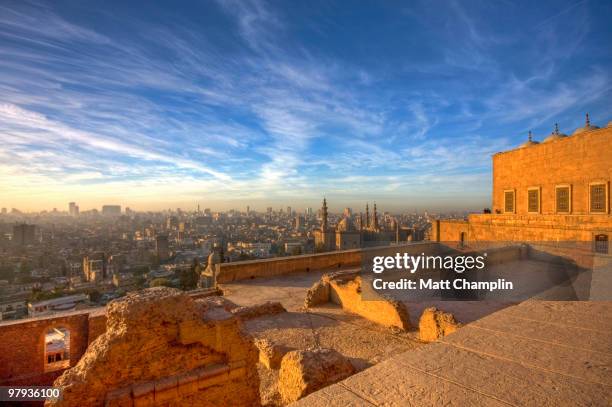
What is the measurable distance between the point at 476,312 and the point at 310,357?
5199 mm

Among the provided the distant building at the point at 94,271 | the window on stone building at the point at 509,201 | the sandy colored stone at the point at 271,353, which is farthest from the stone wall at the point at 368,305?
the distant building at the point at 94,271

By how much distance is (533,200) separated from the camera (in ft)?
63.1

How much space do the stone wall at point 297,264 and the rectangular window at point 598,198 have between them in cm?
1005

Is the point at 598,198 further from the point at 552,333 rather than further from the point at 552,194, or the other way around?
the point at 552,333

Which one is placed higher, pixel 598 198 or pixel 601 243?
pixel 598 198

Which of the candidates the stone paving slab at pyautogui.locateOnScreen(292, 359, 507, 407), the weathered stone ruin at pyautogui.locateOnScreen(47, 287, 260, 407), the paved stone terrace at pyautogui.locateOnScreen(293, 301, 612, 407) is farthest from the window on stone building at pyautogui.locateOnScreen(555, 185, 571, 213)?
the stone paving slab at pyautogui.locateOnScreen(292, 359, 507, 407)

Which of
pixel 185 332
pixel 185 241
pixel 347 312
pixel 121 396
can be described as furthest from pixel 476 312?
pixel 185 241

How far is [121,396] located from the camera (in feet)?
12.4

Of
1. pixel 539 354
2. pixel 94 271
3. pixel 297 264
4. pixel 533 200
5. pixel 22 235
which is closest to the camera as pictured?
pixel 539 354

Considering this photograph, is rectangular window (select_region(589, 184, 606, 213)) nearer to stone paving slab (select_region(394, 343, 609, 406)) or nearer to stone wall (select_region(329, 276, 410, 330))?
stone wall (select_region(329, 276, 410, 330))

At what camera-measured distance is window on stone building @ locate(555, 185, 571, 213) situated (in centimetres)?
1730

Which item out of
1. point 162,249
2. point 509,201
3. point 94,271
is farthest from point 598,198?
point 162,249

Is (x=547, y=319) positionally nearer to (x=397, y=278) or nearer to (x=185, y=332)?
(x=185, y=332)

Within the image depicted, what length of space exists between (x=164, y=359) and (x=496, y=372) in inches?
157
